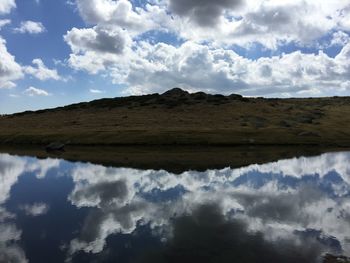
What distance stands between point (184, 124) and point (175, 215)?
329 feet

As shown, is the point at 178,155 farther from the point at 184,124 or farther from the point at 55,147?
the point at 184,124

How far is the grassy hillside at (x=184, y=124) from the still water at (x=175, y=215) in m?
46.4

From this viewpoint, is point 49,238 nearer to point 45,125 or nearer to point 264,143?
point 264,143

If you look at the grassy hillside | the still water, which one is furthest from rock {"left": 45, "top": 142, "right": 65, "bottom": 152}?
the still water

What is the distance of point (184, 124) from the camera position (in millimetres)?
140125

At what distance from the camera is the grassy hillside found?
118 m

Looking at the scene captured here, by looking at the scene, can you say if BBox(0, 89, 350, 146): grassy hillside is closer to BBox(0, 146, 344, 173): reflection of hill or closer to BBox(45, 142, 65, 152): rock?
BBox(45, 142, 65, 152): rock

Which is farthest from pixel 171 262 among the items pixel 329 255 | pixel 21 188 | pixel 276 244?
pixel 21 188

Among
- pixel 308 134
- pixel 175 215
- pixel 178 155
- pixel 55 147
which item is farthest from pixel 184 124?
pixel 175 215

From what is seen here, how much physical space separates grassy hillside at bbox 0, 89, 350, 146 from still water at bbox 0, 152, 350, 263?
152 feet

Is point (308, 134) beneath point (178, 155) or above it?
above

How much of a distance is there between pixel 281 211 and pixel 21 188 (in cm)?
3782

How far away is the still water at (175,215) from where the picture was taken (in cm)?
2925

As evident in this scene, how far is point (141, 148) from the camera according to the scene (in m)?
109
